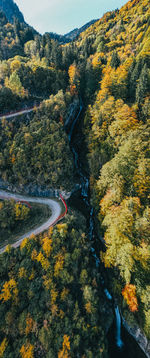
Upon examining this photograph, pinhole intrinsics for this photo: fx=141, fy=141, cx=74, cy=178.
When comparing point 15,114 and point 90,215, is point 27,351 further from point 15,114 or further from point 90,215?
point 15,114

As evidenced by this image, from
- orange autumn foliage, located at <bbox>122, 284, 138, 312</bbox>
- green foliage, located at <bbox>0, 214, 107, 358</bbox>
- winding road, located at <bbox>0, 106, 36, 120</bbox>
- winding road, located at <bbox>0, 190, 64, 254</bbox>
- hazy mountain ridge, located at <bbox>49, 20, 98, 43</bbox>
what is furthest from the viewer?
hazy mountain ridge, located at <bbox>49, 20, 98, 43</bbox>

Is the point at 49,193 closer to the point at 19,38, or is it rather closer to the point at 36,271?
the point at 36,271

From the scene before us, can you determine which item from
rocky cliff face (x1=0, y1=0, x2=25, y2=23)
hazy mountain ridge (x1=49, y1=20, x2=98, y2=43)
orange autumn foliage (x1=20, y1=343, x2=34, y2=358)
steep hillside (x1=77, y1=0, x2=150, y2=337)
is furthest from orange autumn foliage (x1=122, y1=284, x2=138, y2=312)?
rocky cliff face (x1=0, y1=0, x2=25, y2=23)

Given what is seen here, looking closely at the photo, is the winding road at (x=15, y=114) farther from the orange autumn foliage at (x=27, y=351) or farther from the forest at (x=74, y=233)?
the orange autumn foliage at (x=27, y=351)

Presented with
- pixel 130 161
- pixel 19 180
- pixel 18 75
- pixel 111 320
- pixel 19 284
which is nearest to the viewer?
pixel 19 284

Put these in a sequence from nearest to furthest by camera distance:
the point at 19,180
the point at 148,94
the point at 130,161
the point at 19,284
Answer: the point at 19,284 < the point at 130,161 < the point at 148,94 < the point at 19,180

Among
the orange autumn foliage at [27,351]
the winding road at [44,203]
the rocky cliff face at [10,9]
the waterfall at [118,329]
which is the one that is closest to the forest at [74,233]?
the orange autumn foliage at [27,351]

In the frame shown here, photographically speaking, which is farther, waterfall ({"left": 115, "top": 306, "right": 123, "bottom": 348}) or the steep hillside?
waterfall ({"left": 115, "top": 306, "right": 123, "bottom": 348})

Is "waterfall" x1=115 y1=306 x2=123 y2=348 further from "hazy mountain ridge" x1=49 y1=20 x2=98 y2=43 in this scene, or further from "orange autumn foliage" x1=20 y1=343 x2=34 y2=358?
"hazy mountain ridge" x1=49 y1=20 x2=98 y2=43

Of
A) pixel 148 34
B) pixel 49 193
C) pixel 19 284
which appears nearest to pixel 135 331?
pixel 19 284
